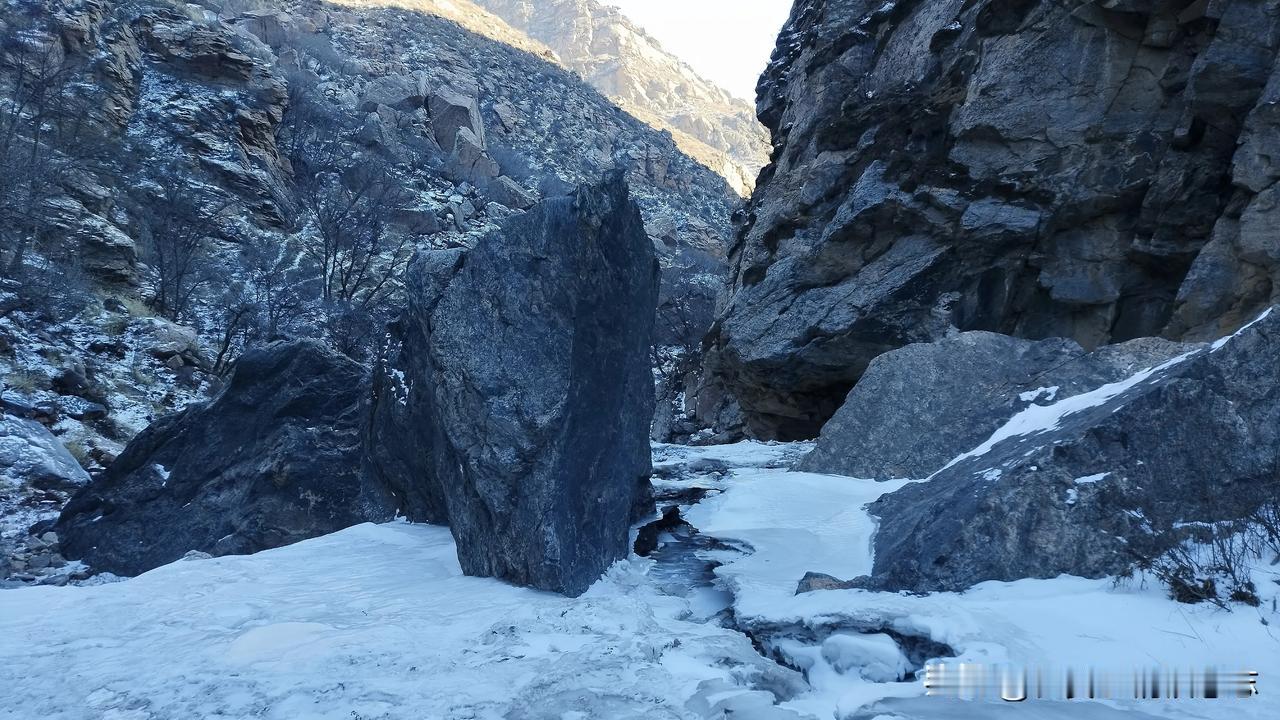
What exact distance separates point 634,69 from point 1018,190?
4487 inches

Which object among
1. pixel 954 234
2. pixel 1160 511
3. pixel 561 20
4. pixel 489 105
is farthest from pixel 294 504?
pixel 561 20

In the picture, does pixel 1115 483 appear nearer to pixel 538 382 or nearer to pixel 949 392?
pixel 949 392

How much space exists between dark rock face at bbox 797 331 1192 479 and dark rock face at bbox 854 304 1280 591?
5.87 ft

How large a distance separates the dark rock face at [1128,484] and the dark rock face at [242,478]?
17.3ft

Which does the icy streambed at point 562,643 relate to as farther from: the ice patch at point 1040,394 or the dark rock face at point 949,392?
the ice patch at point 1040,394

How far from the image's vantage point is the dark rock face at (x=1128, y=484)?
4.43m

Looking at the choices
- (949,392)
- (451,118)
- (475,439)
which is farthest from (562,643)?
(451,118)

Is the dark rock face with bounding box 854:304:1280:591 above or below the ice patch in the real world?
below

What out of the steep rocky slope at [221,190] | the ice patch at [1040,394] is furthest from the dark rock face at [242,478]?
the ice patch at [1040,394]

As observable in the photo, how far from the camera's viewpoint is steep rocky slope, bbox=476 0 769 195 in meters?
106

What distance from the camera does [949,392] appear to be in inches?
316

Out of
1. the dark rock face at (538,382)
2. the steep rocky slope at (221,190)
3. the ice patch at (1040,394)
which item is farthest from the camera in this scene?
the steep rocky slope at (221,190)

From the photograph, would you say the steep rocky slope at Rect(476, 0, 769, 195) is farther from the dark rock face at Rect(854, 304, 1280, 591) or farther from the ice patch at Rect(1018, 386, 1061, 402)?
the dark rock face at Rect(854, 304, 1280, 591)

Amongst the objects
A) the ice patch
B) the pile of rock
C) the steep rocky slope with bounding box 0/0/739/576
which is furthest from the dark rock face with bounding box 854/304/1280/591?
the steep rocky slope with bounding box 0/0/739/576
